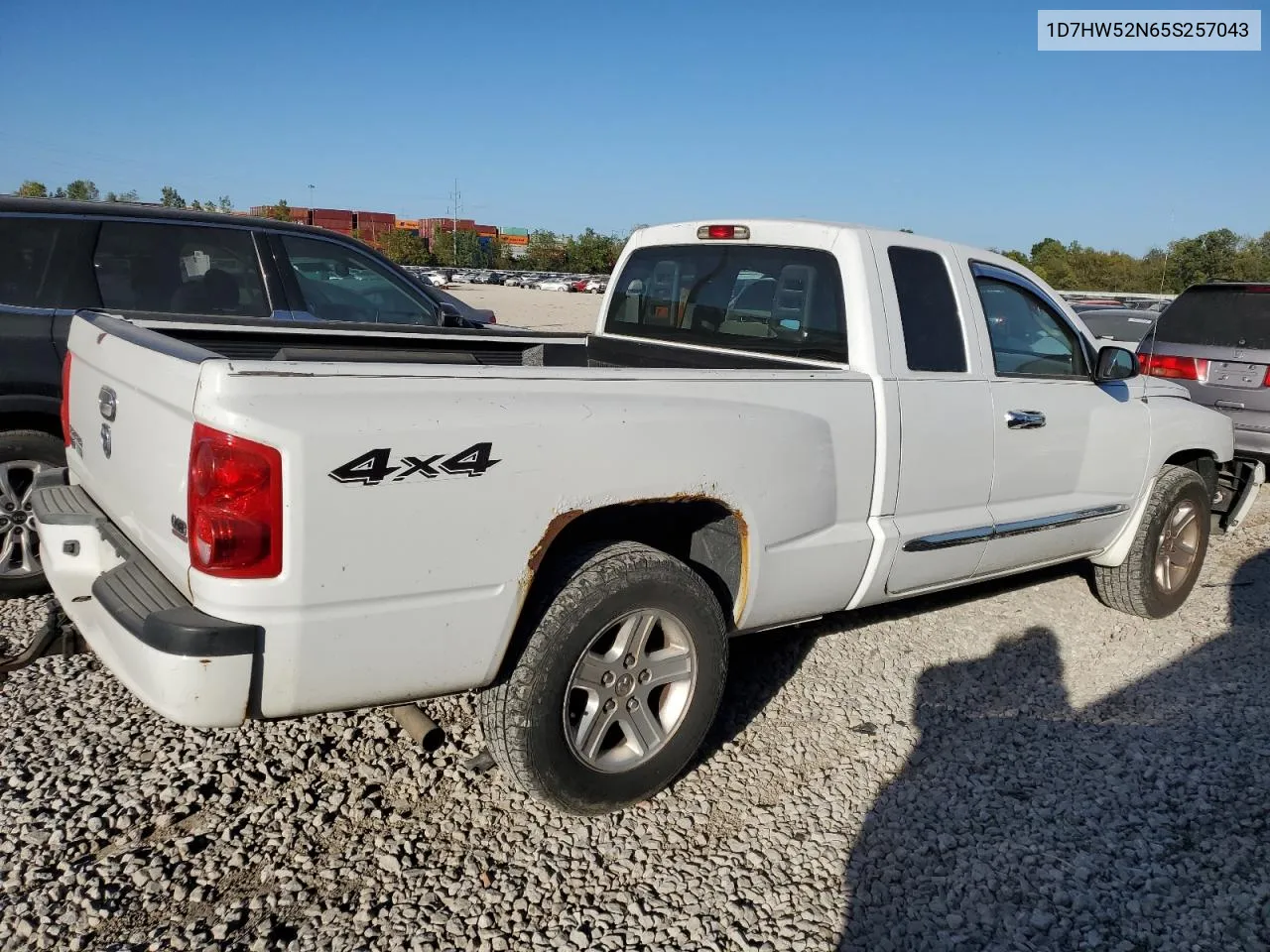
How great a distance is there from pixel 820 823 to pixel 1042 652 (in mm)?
2024

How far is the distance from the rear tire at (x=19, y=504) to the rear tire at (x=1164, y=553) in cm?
521

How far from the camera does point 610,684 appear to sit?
2980 millimetres

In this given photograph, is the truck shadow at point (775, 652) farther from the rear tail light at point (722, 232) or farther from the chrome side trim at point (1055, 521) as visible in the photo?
the rear tail light at point (722, 232)

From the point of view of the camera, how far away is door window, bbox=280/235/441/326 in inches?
218

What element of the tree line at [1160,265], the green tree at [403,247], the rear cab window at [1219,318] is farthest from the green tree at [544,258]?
the rear cab window at [1219,318]

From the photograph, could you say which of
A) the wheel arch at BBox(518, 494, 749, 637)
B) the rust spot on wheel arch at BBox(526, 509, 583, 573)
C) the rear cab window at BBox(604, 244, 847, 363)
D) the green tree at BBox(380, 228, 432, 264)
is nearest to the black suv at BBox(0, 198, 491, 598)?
the rear cab window at BBox(604, 244, 847, 363)

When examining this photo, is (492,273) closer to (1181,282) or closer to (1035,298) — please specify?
(1181,282)

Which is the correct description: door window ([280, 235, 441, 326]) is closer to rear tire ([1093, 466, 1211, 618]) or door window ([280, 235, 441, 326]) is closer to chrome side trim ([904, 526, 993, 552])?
chrome side trim ([904, 526, 993, 552])

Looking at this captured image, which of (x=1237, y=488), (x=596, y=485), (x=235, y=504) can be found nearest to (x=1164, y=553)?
(x=1237, y=488)

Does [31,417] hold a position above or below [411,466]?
below

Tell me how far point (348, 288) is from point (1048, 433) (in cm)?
399

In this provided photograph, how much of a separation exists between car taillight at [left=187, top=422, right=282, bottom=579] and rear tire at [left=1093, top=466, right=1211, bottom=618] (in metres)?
4.36

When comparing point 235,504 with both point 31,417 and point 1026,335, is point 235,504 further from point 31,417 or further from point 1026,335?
point 1026,335

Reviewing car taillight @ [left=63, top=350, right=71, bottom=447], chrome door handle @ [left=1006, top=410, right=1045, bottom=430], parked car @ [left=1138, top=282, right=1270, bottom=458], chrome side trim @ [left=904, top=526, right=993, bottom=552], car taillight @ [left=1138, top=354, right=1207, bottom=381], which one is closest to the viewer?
car taillight @ [left=63, top=350, right=71, bottom=447]
